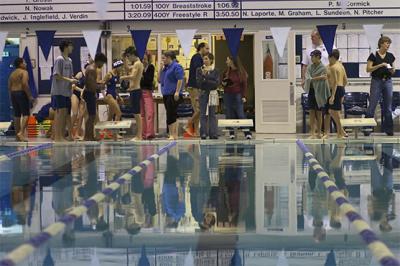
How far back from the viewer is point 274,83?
1667 cm

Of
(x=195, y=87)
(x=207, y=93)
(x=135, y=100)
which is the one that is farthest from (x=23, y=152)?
(x=195, y=87)

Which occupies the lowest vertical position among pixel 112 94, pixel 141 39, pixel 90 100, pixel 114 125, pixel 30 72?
pixel 114 125

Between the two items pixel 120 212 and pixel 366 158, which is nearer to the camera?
pixel 120 212

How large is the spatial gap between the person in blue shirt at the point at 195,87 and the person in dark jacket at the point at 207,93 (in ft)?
0.72

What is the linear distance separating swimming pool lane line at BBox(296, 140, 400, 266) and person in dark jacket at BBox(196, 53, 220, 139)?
209 inches

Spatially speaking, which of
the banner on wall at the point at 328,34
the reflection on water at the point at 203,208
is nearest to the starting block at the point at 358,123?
the banner on wall at the point at 328,34

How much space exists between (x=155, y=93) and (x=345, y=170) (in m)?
8.24

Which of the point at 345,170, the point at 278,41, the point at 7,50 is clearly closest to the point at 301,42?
the point at 278,41

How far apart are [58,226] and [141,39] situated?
9.72 m

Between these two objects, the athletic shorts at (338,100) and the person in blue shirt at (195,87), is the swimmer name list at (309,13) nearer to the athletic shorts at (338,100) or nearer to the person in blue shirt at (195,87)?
the person in blue shirt at (195,87)

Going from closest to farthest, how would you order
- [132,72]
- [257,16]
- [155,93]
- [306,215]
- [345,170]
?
[306,215], [345,170], [132,72], [257,16], [155,93]

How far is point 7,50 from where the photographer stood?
1827 centimetres

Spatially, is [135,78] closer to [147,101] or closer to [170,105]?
[147,101]

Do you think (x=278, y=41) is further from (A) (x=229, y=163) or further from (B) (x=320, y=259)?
(B) (x=320, y=259)
